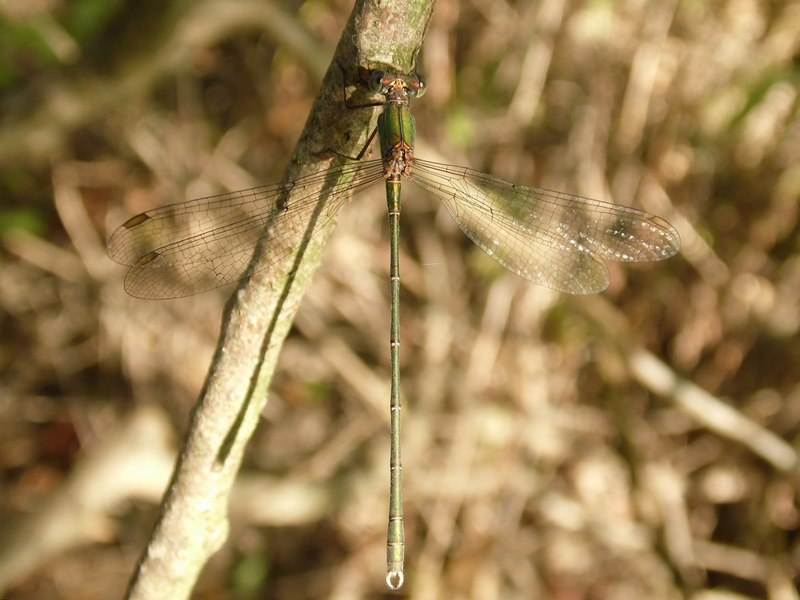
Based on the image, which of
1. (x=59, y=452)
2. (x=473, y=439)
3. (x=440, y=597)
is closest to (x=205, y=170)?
(x=59, y=452)

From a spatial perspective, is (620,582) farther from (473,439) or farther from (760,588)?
(473,439)

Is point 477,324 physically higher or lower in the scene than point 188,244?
higher

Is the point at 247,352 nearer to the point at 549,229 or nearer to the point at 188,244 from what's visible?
the point at 188,244

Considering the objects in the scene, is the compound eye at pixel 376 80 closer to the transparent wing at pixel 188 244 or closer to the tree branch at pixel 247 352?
the tree branch at pixel 247 352

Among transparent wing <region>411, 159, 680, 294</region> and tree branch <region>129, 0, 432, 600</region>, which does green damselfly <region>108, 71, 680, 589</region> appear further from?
tree branch <region>129, 0, 432, 600</region>

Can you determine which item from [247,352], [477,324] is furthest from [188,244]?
[477,324]

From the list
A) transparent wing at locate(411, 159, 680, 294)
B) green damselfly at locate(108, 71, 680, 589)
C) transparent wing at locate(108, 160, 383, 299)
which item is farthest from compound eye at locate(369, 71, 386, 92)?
transparent wing at locate(411, 159, 680, 294)
